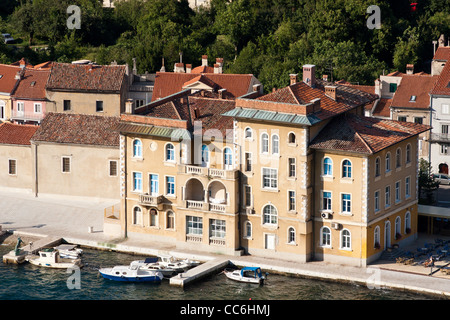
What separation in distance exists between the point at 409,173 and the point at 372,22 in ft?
156

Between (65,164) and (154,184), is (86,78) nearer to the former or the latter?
(65,164)

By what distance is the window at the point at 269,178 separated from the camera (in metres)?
78.8

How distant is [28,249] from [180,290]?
13.3 meters

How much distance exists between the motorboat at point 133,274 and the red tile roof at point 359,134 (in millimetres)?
13741

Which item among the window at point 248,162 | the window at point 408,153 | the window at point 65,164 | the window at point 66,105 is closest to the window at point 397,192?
the window at point 408,153

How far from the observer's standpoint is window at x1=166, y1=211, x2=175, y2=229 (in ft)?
274

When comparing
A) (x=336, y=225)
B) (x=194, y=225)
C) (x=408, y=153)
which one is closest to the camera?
(x=336, y=225)

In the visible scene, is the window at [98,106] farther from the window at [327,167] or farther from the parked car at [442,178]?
the window at [327,167]

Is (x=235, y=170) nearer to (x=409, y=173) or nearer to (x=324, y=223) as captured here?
(x=324, y=223)

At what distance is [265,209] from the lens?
7975cm

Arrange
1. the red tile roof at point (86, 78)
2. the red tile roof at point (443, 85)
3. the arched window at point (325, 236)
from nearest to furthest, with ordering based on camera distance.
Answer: the arched window at point (325, 236) < the red tile roof at point (443, 85) < the red tile roof at point (86, 78)

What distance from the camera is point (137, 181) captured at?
84375 millimetres

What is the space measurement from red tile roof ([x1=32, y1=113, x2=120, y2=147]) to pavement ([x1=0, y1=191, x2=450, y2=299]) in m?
4.93

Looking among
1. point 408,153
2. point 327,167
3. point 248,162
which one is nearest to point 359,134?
point 327,167
